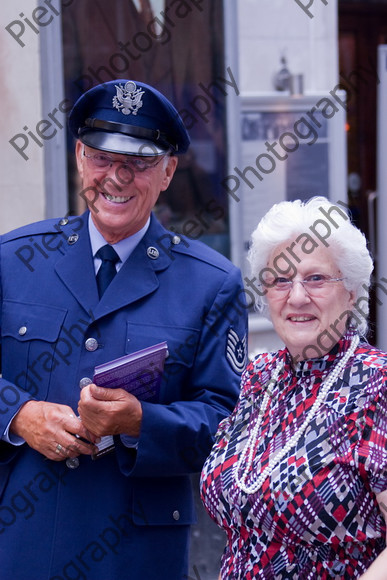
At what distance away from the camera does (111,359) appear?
244 centimetres

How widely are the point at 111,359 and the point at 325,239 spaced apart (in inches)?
26.3

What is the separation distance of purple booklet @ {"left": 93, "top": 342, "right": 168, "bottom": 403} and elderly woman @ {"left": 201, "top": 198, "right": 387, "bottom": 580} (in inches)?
8.0

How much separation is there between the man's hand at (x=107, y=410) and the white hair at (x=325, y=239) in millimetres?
406

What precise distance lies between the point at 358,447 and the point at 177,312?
2.45 feet

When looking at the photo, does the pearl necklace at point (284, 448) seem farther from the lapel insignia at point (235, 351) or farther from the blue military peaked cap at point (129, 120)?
the blue military peaked cap at point (129, 120)

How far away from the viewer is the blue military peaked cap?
2.48 meters

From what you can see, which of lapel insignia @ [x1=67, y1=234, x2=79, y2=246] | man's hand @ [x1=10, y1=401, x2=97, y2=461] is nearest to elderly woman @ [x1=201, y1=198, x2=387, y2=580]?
man's hand @ [x1=10, y1=401, x2=97, y2=461]

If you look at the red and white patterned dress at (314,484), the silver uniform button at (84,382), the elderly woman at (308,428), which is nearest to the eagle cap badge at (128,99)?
the elderly woman at (308,428)

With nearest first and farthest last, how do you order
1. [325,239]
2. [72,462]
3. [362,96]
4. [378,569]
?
[378,569] < [325,239] < [72,462] < [362,96]

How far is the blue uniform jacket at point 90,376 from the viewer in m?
2.41

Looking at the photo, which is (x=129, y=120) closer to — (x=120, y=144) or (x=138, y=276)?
(x=120, y=144)

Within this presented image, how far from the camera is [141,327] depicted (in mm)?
2463

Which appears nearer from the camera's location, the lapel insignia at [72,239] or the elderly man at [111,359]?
the elderly man at [111,359]

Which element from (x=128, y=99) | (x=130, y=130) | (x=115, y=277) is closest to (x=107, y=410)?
(x=115, y=277)
